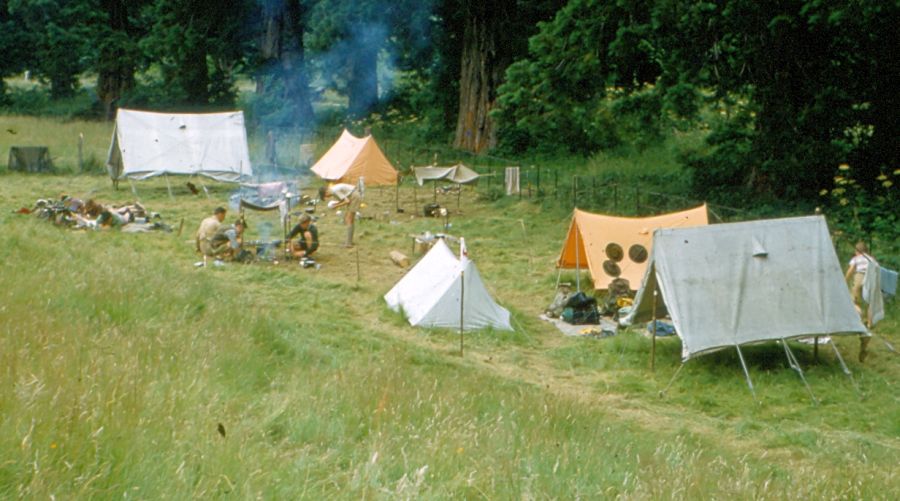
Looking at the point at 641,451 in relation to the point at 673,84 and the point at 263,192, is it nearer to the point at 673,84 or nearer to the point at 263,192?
the point at 673,84

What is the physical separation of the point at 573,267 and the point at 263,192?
31.5 ft

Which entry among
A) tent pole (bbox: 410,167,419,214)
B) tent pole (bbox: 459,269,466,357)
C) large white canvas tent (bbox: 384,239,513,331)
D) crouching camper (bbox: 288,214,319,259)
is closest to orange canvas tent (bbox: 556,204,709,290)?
large white canvas tent (bbox: 384,239,513,331)

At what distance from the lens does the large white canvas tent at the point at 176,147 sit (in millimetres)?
27516

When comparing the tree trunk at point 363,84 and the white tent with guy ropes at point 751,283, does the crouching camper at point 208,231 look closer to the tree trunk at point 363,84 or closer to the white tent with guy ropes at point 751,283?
the white tent with guy ropes at point 751,283

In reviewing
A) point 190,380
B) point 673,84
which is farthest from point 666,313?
point 190,380

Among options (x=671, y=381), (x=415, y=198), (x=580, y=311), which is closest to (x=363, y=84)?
(x=415, y=198)

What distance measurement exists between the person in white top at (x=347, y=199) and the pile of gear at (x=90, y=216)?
12.7 ft

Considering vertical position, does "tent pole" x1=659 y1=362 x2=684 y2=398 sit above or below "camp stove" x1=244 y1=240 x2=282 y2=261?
below

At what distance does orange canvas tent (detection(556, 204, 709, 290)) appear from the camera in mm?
17766

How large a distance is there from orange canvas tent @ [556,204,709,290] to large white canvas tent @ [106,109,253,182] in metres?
12.9

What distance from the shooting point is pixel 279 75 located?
3912 centimetres

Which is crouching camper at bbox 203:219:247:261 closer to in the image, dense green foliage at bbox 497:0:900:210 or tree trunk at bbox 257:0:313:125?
A: dense green foliage at bbox 497:0:900:210

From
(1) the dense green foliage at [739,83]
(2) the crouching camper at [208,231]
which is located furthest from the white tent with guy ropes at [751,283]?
(2) the crouching camper at [208,231]

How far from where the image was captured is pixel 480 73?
31.6 metres
